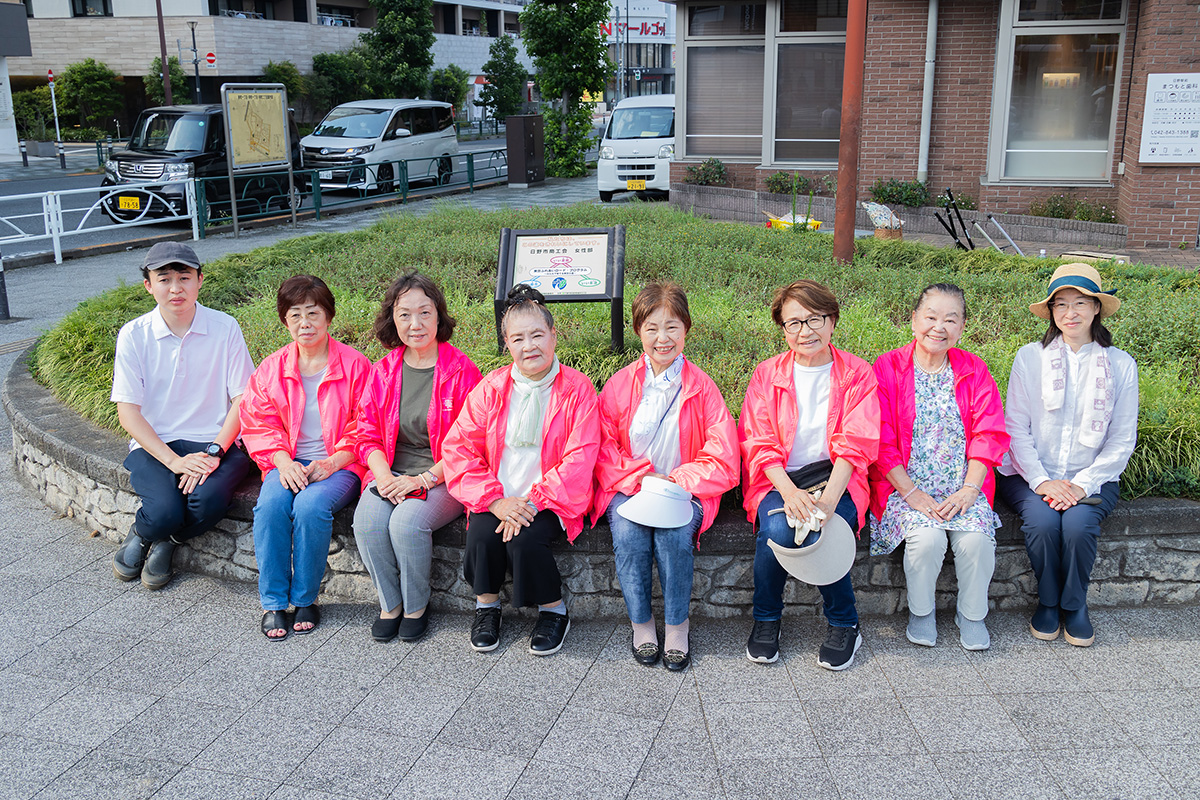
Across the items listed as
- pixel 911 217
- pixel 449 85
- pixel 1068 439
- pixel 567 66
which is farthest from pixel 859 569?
pixel 449 85

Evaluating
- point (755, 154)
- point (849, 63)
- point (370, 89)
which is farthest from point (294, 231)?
point (370, 89)

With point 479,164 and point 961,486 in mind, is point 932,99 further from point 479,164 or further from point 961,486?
point 479,164

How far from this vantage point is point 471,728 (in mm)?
3438

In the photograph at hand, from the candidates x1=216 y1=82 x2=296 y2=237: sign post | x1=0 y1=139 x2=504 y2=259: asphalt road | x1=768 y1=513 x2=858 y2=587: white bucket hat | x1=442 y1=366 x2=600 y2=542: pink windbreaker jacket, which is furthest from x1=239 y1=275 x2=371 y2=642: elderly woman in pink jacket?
x1=216 y1=82 x2=296 y2=237: sign post

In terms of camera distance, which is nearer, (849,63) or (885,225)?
(849,63)

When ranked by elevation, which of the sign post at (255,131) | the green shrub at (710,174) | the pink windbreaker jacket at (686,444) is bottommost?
the pink windbreaker jacket at (686,444)

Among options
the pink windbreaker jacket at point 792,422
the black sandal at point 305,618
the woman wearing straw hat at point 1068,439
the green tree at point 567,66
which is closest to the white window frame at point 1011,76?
the woman wearing straw hat at point 1068,439

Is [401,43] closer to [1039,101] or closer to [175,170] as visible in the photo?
[175,170]

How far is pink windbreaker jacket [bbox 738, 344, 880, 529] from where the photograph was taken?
152 inches

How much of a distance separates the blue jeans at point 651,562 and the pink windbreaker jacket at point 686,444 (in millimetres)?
106

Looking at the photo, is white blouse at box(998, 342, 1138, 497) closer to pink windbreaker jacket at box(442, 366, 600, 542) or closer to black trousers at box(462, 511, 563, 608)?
pink windbreaker jacket at box(442, 366, 600, 542)

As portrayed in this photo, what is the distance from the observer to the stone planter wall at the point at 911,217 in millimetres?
12328

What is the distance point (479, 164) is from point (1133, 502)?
25825 millimetres

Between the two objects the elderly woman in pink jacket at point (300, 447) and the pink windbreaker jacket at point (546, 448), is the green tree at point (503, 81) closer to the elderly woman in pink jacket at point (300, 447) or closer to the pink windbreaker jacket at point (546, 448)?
the elderly woman in pink jacket at point (300, 447)
